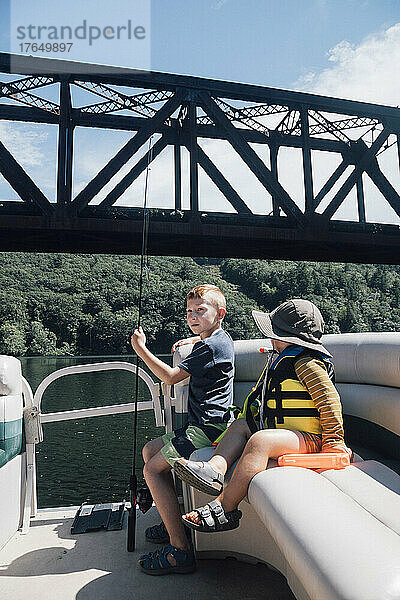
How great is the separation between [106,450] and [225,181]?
267 inches

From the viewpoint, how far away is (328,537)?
1.15 meters

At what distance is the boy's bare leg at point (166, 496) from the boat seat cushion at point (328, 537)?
688mm

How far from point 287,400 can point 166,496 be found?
68 centimetres

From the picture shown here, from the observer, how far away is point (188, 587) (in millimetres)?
1971

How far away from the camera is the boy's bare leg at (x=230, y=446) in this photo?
1.83m

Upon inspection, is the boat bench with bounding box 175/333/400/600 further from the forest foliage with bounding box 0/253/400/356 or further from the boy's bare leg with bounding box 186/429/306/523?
the forest foliage with bounding box 0/253/400/356

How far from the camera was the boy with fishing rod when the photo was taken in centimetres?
210

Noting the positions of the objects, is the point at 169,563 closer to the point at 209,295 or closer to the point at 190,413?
the point at 190,413

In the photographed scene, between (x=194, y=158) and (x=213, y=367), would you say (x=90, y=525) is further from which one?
(x=194, y=158)

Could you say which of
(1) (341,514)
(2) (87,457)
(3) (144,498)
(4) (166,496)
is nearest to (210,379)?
(4) (166,496)

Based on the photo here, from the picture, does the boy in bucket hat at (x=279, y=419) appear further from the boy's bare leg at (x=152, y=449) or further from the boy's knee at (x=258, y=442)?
the boy's bare leg at (x=152, y=449)

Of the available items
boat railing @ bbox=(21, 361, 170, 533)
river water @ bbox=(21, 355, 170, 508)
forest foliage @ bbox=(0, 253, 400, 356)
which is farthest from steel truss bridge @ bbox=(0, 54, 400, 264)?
forest foliage @ bbox=(0, 253, 400, 356)

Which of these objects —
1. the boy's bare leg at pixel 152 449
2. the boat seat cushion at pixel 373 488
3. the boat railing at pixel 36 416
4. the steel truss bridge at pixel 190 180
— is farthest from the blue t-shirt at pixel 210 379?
the steel truss bridge at pixel 190 180

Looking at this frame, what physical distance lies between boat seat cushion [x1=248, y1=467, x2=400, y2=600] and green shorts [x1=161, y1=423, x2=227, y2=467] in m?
0.58
